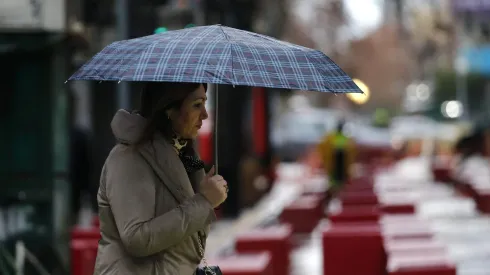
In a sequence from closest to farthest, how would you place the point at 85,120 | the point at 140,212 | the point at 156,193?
1. the point at 140,212
2. the point at 156,193
3. the point at 85,120

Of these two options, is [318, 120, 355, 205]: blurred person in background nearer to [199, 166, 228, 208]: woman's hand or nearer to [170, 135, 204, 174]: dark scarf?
[170, 135, 204, 174]: dark scarf

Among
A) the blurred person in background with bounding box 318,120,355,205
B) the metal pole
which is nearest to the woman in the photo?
the metal pole

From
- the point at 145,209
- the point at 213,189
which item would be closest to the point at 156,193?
the point at 145,209

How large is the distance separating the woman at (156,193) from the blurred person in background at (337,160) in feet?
58.6

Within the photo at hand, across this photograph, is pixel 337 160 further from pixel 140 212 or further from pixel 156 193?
pixel 140 212

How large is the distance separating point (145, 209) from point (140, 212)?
0.03m

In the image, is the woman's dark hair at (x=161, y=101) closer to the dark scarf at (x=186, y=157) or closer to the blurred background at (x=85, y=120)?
the dark scarf at (x=186, y=157)

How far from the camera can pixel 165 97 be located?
453 cm

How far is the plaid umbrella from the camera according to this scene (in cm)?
446

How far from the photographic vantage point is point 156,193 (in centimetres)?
443

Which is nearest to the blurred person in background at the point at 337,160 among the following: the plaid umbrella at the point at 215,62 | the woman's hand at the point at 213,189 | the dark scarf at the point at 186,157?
the plaid umbrella at the point at 215,62

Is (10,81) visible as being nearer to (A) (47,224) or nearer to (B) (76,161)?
(A) (47,224)

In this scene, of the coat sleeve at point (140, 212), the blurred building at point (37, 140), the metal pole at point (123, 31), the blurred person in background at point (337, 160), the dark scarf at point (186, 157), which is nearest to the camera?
the coat sleeve at point (140, 212)

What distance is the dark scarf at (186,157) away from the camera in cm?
459
